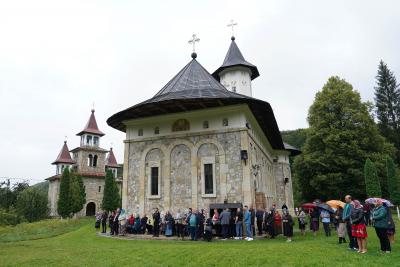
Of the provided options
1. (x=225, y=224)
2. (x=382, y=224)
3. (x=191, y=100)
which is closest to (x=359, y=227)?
(x=382, y=224)

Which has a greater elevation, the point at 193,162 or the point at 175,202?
the point at 193,162

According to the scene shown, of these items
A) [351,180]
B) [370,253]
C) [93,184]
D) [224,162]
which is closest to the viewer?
[370,253]

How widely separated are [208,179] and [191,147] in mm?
1814

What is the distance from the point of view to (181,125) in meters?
17.0

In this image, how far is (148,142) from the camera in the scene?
57.5 feet

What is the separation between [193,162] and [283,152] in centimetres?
1844

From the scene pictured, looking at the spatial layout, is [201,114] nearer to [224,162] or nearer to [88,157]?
[224,162]

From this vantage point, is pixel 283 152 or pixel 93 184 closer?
pixel 283 152

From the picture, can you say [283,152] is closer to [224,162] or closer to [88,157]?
[224,162]

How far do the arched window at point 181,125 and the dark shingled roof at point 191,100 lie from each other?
0.58m

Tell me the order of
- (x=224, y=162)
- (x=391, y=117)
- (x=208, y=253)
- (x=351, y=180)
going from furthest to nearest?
(x=391, y=117) → (x=351, y=180) → (x=224, y=162) → (x=208, y=253)

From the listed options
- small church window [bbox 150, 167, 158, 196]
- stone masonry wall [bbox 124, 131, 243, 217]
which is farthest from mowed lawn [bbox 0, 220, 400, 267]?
small church window [bbox 150, 167, 158, 196]

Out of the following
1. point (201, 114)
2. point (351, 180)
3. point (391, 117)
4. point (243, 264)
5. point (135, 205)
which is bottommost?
point (243, 264)

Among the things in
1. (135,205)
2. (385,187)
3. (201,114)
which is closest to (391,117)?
(385,187)
